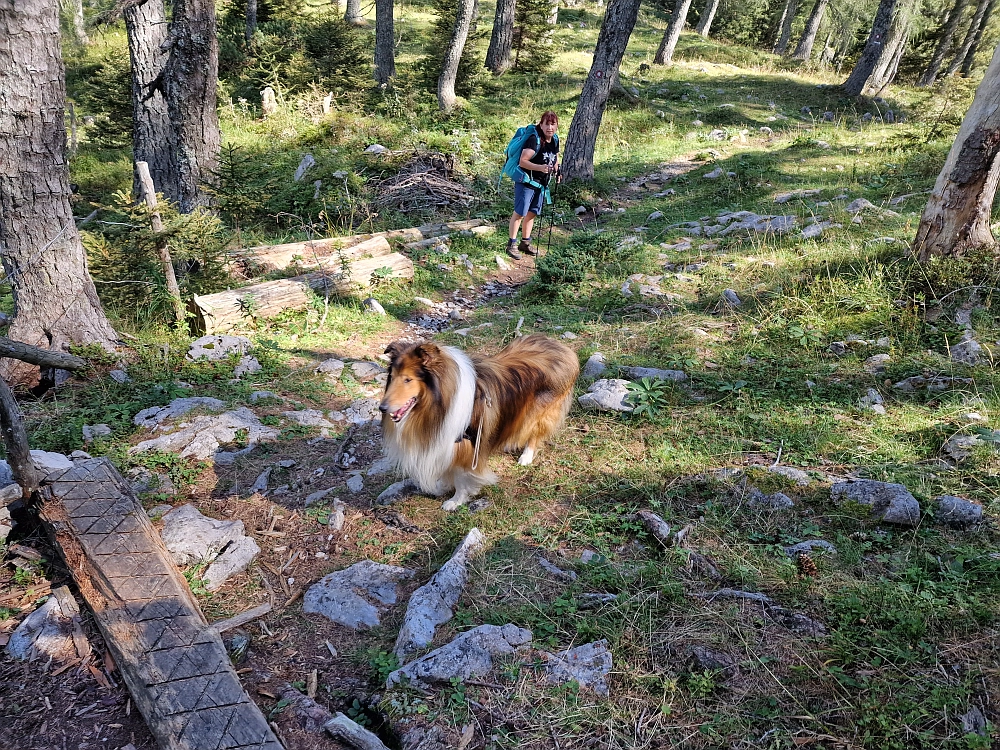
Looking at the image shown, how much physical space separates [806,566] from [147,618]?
12.3ft

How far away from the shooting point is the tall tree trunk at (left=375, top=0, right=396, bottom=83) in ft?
51.9

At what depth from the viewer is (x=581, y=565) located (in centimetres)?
376

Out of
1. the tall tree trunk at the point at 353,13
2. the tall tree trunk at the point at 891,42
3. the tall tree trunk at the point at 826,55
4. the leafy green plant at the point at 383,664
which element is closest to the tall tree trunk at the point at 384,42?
the tall tree trunk at the point at 353,13

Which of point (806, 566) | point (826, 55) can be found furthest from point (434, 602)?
point (826, 55)

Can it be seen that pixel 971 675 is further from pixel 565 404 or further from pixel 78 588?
pixel 78 588

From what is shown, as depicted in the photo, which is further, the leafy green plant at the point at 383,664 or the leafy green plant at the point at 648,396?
the leafy green plant at the point at 648,396

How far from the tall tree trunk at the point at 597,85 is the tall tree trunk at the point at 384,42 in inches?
251

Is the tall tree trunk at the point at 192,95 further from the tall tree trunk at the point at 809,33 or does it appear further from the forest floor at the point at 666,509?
the tall tree trunk at the point at 809,33

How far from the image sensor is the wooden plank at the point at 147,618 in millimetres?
2639

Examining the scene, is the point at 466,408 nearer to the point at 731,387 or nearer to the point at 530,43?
the point at 731,387

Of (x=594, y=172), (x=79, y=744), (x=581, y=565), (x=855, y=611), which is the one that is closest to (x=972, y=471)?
(x=855, y=611)

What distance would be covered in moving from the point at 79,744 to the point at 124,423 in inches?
112

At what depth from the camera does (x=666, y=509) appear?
414 centimetres

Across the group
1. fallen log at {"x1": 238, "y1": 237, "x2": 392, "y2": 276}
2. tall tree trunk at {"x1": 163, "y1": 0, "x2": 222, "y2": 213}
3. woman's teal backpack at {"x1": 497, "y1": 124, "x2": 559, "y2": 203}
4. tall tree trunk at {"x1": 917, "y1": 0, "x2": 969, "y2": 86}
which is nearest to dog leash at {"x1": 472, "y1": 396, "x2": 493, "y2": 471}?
fallen log at {"x1": 238, "y1": 237, "x2": 392, "y2": 276}
